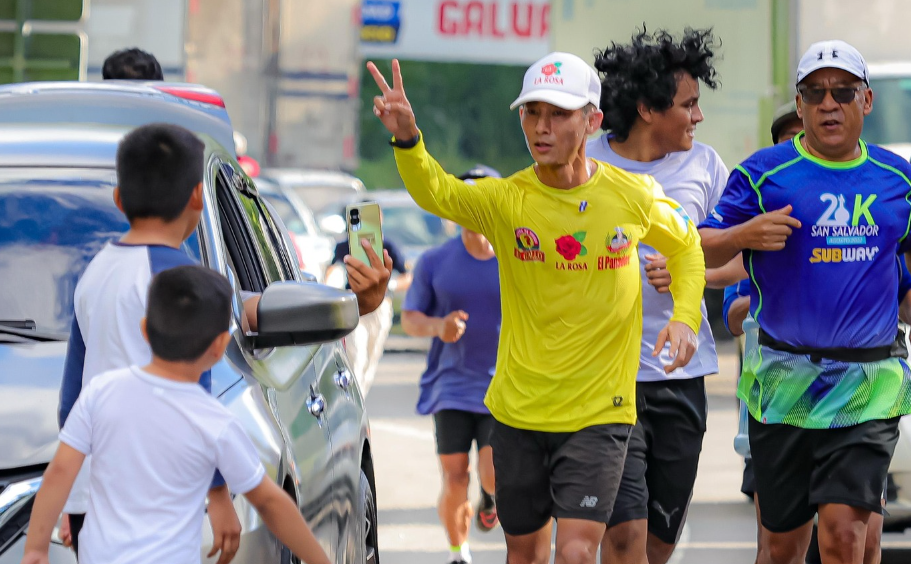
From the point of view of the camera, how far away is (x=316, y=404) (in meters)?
5.06

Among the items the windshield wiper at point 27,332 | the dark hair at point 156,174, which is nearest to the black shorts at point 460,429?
the windshield wiper at point 27,332

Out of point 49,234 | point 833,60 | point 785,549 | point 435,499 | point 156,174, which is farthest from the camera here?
point 435,499

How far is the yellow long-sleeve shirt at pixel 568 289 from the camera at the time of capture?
555 centimetres

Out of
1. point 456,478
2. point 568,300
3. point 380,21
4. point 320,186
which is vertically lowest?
point 456,478

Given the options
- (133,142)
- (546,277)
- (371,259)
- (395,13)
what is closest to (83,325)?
(133,142)

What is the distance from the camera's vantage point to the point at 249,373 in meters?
4.40

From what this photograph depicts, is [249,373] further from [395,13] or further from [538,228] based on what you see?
[395,13]

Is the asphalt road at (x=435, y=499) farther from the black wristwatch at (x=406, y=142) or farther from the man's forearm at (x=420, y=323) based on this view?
the black wristwatch at (x=406, y=142)

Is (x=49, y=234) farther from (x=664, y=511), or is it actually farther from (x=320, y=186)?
(x=320, y=186)

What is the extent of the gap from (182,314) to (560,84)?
2334 millimetres

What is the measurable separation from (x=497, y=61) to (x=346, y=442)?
27.0m

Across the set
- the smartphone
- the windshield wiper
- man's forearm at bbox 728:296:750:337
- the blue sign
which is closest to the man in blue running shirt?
man's forearm at bbox 728:296:750:337

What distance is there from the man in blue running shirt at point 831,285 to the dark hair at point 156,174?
2.44 m

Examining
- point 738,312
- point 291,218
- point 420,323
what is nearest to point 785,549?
point 738,312
